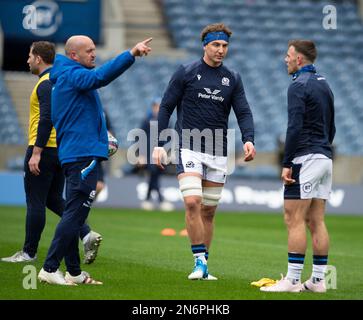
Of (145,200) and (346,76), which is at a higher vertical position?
(346,76)

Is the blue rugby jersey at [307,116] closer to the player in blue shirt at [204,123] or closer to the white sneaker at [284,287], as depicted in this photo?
the player in blue shirt at [204,123]

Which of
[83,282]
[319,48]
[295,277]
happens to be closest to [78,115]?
[83,282]

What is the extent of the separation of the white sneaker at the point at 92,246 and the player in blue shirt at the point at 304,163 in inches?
92.8

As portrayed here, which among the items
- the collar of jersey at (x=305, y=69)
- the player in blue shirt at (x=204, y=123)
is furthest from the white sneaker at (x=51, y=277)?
the collar of jersey at (x=305, y=69)

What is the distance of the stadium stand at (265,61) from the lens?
98.1 ft

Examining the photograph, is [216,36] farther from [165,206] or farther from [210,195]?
[165,206]

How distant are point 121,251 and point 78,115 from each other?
14.3 feet

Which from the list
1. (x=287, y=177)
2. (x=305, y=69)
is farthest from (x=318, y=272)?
(x=305, y=69)

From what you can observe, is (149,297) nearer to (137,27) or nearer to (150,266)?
(150,266)

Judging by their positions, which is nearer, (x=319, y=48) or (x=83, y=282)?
(x=83, y=282)

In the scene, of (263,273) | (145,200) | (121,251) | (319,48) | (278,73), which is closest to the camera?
(263,273)

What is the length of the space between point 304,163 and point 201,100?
1405 mm

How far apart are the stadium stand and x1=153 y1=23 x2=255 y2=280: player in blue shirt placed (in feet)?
54.2

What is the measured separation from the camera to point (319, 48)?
115 feet
